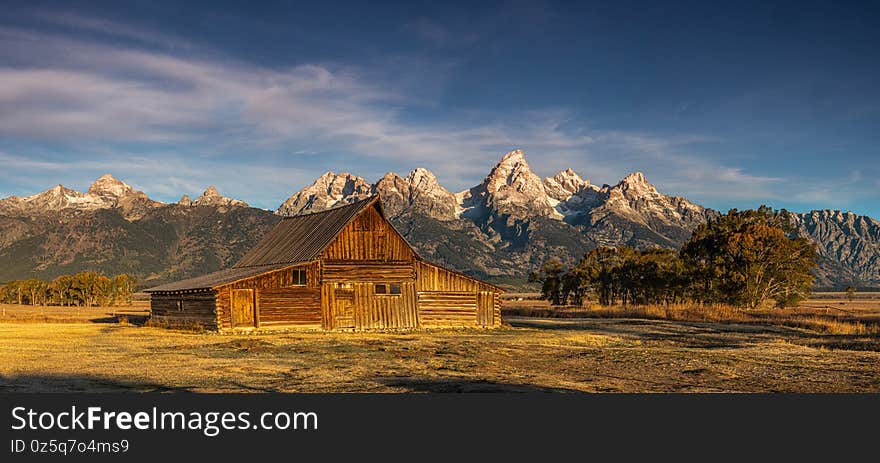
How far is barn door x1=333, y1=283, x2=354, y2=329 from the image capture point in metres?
44.3

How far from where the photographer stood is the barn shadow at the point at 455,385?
694 inches

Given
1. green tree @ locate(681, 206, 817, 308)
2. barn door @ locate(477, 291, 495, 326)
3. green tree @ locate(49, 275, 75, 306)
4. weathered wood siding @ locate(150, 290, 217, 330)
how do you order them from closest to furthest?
weathered wood siding @ locate(150, 290, 217, 330) < barn door @ locate(477, 291, 495, 326) < green tree @ locate(681, 206, 817, 308) < green tree @ locate(49, 275, 75, 306)

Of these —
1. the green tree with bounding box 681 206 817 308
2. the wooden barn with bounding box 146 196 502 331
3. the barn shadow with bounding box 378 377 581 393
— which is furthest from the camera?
the green tree with bounding box 681 206 817 308

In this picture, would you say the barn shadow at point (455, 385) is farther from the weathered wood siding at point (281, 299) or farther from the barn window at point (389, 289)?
the barn window at point (389, 289)

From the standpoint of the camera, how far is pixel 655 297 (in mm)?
80438

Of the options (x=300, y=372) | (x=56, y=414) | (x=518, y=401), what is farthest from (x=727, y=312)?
(x=56, y=414)

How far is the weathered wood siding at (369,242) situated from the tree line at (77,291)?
310ft

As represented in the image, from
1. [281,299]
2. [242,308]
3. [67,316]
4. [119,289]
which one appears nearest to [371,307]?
[281,299]

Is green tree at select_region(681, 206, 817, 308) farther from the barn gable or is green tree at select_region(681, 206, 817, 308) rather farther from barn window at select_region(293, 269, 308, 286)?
barn window at select_region(293, 269, 308, 286)

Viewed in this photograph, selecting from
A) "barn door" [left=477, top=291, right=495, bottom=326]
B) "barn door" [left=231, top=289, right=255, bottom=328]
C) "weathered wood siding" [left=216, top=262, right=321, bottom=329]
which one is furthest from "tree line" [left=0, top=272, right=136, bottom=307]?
"barn door" [left=477, top=291, right=495, bottom=326]

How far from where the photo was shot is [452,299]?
4759cm

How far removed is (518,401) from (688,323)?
41200 mm

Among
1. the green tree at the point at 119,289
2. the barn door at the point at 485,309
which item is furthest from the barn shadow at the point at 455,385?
the green tree at the point at 119,289

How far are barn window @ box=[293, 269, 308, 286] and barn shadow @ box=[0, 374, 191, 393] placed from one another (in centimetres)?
2380
